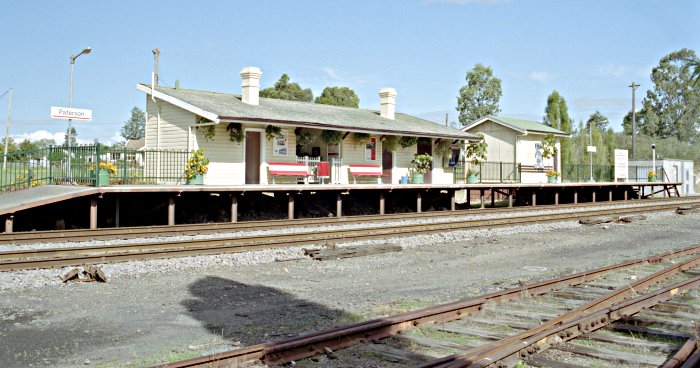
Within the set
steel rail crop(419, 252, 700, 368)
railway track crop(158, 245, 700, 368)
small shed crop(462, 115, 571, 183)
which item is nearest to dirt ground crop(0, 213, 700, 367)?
railway track crop(158, 245, 700, 368)

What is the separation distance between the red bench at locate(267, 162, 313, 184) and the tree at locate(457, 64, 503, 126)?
4628 cm

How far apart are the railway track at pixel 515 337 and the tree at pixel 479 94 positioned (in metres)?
60.0

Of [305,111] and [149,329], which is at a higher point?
[305,111]

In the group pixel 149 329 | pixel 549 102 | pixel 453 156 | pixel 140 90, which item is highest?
pixel 549 102

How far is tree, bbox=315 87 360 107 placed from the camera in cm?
6222

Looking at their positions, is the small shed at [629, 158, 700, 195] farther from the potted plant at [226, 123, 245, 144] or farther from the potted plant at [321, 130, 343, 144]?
the potted plant at [226, 123, 245, 144]

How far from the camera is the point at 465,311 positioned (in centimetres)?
676

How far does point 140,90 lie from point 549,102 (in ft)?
127

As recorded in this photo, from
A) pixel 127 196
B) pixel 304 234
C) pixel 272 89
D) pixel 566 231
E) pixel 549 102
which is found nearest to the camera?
pixel 304 234

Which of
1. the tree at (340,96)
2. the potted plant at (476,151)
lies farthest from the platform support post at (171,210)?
the tree at (340,96)

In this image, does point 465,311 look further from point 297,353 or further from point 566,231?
Answer: point 566,231

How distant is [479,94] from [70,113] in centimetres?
5084

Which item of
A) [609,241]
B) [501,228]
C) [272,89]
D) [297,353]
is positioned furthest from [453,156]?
[272,89]

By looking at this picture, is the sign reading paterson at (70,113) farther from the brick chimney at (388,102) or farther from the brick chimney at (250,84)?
the brick chimney at (388,102)
